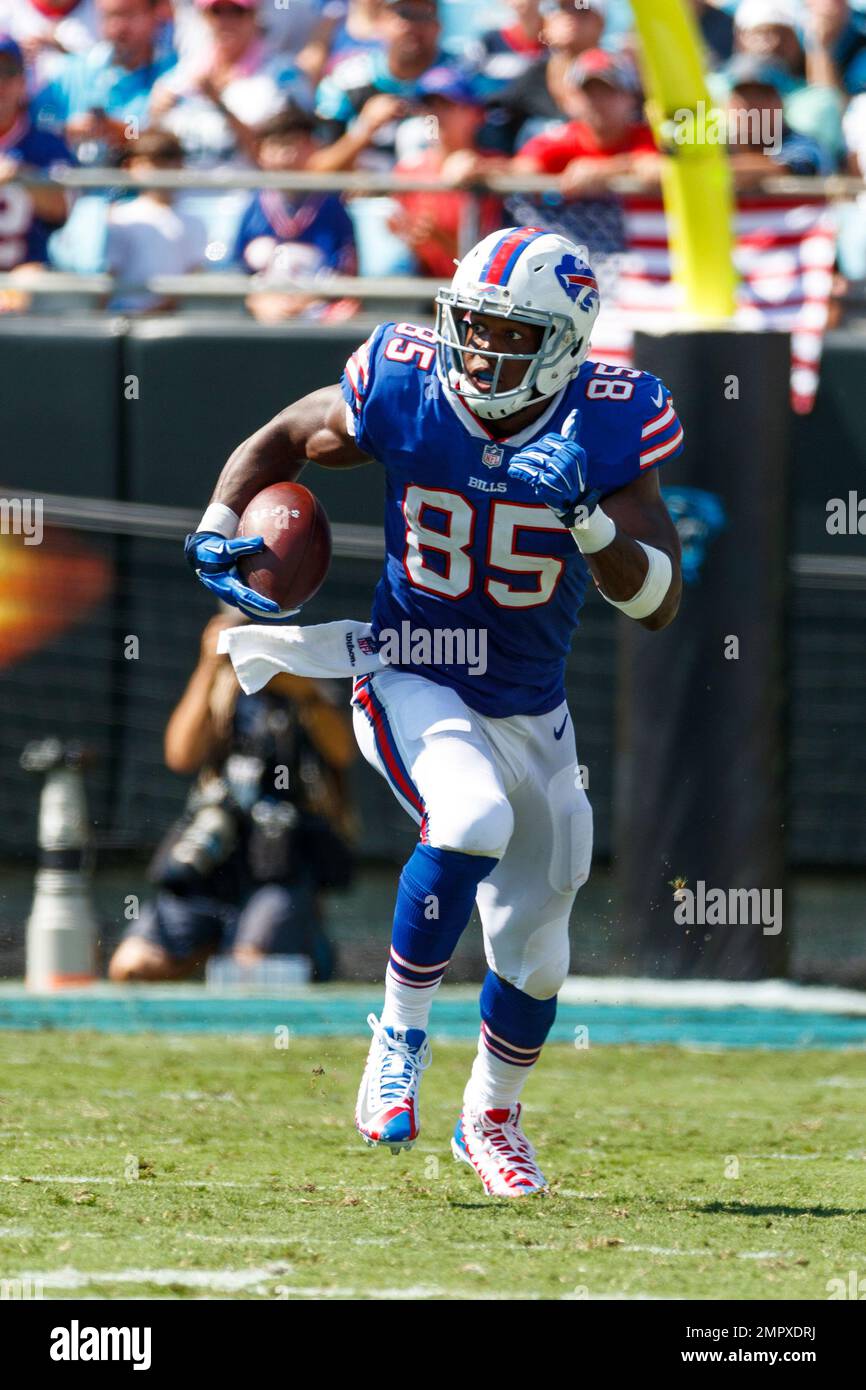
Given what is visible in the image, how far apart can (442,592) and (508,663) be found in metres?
0.20

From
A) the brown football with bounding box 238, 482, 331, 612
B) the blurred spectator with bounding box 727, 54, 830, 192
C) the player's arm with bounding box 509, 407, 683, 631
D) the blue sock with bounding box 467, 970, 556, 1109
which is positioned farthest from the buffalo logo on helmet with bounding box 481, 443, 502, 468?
the blurred spectator with bounding box 727, 54, 830, 192

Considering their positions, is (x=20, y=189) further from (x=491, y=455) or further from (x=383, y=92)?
(x=491, y=455)

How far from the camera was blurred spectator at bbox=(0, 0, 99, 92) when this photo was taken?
31.2ft

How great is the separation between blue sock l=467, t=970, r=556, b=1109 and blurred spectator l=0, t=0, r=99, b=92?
625 cm

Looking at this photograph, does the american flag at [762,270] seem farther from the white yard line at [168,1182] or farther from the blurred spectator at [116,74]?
the white yard line at [168,1182]

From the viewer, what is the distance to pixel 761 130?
25.0 ft

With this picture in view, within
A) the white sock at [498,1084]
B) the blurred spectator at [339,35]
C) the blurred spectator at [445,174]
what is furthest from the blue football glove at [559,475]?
the blurred spectator at [339,35]

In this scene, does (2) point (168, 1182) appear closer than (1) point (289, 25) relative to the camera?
Yes

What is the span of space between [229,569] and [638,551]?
84 centimetres

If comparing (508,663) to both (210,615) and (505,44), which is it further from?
(505,44)

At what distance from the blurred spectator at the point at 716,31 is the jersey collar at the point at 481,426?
16.4 ft

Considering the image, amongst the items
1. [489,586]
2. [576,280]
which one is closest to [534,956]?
[489,586]

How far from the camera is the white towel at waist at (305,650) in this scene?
4383mm

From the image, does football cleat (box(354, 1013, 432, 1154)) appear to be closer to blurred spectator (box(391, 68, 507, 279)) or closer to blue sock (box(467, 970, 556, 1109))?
blue sock (box(467, 970, 556, 1109))
